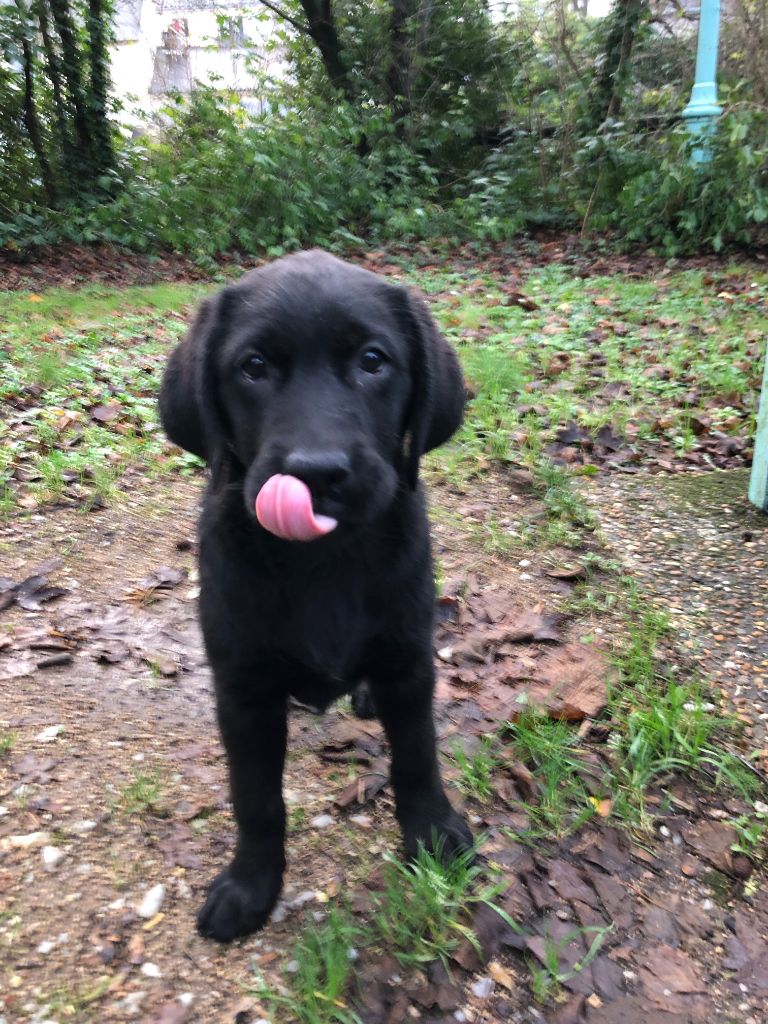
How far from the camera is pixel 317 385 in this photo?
1.82 meters

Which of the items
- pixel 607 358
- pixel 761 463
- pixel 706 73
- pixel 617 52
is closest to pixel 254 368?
pixel 761 463

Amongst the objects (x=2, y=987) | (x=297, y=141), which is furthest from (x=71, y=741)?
(x=297, y=141)

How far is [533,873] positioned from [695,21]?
1244cm

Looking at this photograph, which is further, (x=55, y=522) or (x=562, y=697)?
(x=55, y=522)

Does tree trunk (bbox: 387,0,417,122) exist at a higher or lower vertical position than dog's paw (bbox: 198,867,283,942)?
higher

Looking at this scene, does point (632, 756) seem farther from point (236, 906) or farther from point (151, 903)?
point (151, 903)

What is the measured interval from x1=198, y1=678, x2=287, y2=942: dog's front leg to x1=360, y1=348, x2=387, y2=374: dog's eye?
2.43 ft

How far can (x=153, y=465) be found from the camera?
432cm

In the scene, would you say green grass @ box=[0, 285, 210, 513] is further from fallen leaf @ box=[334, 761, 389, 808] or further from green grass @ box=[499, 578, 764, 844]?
green grass @ box=[499, 578, 764, 844]

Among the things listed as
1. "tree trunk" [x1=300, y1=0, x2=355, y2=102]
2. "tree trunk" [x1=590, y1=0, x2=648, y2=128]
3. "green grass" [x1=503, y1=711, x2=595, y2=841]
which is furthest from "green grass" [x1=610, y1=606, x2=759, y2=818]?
"tree trunk" [x1=300, y1=0, x2=355, y2=102]

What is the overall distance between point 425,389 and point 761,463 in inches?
80.1

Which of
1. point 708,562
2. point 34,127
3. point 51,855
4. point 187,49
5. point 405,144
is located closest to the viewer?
point 51,855

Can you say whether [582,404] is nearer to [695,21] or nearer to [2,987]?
[2,987]

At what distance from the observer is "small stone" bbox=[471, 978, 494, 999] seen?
5.83 ft
